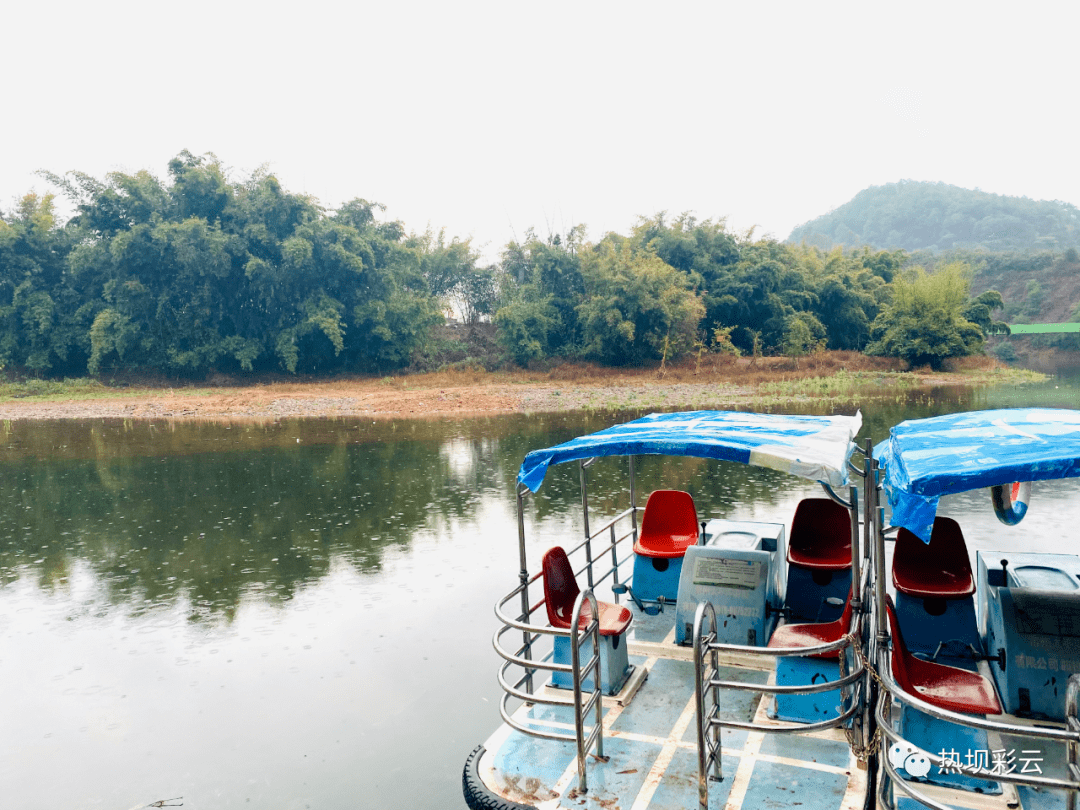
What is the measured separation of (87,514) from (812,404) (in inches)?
782

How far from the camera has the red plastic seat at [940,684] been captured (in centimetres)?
388

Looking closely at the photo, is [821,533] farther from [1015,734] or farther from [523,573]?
[1015,734]

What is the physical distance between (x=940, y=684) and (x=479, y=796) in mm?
2469

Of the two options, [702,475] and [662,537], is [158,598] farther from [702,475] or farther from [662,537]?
[702,475]

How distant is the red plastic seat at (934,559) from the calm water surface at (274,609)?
320 cm

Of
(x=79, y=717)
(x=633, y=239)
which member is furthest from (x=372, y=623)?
(x=633, y=239)

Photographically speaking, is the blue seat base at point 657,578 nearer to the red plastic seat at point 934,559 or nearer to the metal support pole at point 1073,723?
the red plastic seat at point 934,559

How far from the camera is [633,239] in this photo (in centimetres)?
4262

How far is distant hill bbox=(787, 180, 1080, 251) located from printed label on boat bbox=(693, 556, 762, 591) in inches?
4274

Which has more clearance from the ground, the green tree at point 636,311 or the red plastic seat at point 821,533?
the green tree at point 636,311

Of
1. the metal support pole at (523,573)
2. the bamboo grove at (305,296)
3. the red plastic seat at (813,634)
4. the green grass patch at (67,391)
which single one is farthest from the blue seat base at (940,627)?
the green grass patch at (67,391)

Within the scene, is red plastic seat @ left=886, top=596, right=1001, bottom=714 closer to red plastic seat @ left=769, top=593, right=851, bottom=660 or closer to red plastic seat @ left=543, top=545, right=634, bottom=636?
red plastic seat @ left=769, top=593, right=851, bottom=660

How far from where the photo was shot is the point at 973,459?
373cm

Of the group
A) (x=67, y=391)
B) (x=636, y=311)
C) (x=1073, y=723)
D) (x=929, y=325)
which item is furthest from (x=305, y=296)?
(x=1073, y=723)
